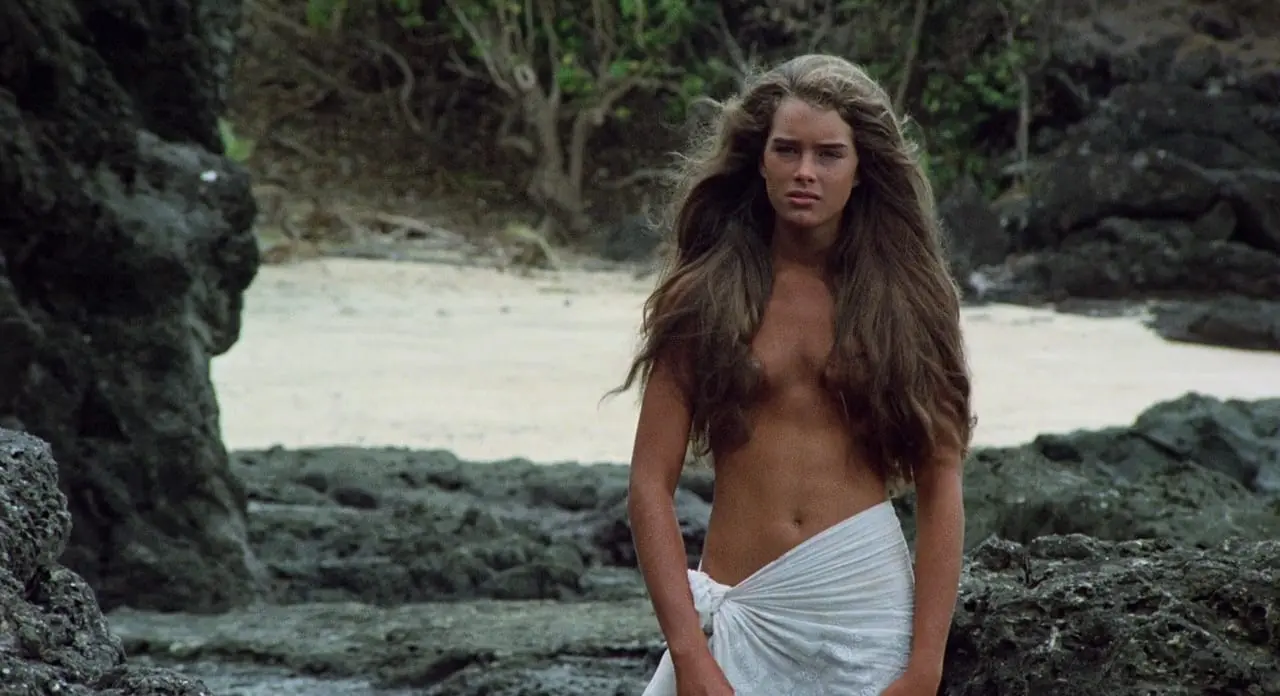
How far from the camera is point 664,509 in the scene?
2.12 meters

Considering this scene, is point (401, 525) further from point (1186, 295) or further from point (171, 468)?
point (1186, 295)

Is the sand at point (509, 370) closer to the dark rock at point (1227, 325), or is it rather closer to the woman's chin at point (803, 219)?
the dark rock at point (1227, 325)

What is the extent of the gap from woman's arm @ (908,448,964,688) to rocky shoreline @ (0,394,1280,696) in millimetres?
339

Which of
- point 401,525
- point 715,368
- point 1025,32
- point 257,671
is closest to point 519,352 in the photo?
point 401,525

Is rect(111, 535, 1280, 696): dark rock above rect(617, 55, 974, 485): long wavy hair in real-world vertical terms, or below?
below

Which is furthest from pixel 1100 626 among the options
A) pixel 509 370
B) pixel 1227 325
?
pixel 1227 325

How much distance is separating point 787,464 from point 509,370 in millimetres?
6795

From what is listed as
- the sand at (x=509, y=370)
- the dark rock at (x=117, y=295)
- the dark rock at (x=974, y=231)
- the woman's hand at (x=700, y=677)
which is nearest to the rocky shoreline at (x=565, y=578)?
the dark rock at (x=117, y=295)

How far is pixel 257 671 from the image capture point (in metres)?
3.73

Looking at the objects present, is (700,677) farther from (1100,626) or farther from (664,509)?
(1100,626)

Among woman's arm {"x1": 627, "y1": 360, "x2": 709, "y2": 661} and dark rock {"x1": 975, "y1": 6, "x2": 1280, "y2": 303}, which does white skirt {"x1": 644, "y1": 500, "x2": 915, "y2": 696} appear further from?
dark rock {"x1": 975, "y1": 6, "x2": 1280, "y2": 303}

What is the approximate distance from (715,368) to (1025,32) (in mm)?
14741

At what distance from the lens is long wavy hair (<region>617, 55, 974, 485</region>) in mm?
2131

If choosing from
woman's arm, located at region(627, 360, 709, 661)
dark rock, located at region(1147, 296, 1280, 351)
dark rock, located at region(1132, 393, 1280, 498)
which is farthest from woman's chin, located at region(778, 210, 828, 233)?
dark rock, located at region(1147, 296, 1280, 351)
